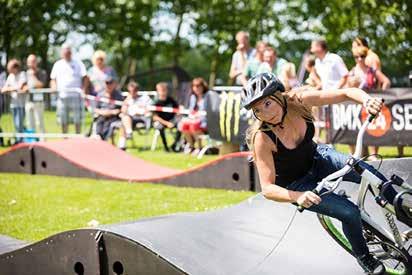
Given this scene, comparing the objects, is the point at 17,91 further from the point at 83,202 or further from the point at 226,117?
the point at 83,202

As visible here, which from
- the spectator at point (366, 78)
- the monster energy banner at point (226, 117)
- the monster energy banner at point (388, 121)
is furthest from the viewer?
the monster energy banner at point (226, 117)

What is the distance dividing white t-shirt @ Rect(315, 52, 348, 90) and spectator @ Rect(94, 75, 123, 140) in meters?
4.99

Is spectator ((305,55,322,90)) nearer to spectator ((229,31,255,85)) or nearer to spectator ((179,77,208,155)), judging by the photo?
spectator ((229,31,255,85))

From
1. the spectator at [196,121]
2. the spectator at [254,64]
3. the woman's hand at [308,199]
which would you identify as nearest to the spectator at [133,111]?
the spectator at [196,121]

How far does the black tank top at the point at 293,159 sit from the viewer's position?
464cm

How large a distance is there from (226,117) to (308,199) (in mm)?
8636

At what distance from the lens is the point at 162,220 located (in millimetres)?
5762

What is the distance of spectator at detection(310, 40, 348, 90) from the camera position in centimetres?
1094

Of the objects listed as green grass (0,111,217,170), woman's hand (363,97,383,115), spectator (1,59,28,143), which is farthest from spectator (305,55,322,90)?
woman's hand (363,97,383,115)

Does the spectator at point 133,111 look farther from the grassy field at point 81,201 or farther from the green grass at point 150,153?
the grassy field at point 81,201

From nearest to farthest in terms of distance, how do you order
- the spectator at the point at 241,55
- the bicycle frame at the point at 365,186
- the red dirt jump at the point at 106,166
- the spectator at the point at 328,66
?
the bicycle frame at the point at 365,186 < the red dirt jump at the point at 106,166 < the spectator at the point at 328,66 < the spectator at the point at 241,55

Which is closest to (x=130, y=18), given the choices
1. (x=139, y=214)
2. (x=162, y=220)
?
(x=139, y=214)

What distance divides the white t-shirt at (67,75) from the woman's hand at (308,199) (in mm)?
10849

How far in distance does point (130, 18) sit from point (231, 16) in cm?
508
